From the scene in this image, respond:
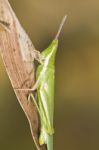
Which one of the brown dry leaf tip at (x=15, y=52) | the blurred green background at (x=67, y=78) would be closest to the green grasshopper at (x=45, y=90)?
the brown dry leaf tip at (x=15, y=52)

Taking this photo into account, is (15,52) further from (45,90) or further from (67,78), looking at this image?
(67,78)

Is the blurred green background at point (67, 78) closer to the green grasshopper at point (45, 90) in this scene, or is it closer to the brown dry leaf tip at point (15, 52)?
the green grasshopper at point (45, 90)

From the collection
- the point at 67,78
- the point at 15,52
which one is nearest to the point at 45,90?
the point at 15,52

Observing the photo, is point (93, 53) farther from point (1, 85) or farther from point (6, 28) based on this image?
point (6, 28)

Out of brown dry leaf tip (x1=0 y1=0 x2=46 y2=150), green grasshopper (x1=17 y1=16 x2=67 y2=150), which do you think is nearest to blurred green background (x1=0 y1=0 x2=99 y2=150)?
green grasshopper (x1=17 y1=16 x2=67 y2=150)

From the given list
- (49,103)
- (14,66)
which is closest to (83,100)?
(49,103)
